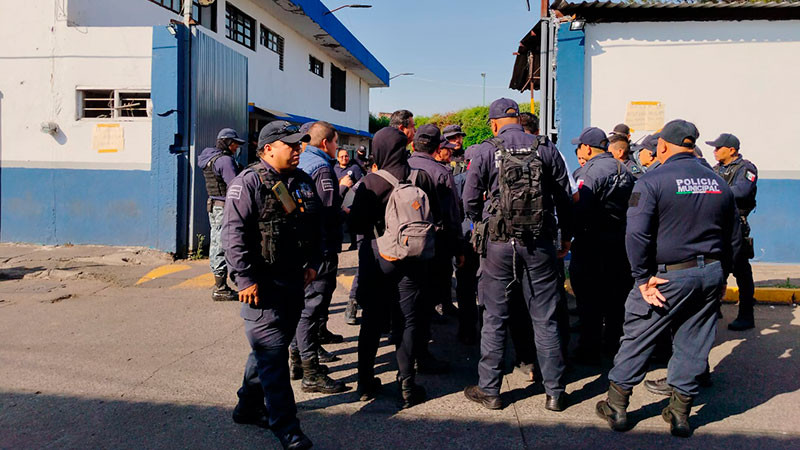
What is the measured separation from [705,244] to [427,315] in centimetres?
188

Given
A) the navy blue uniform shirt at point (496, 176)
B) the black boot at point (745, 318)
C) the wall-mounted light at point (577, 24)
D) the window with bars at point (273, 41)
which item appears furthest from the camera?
the window with bars at point (273, 41)

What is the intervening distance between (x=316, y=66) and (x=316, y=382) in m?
18.2

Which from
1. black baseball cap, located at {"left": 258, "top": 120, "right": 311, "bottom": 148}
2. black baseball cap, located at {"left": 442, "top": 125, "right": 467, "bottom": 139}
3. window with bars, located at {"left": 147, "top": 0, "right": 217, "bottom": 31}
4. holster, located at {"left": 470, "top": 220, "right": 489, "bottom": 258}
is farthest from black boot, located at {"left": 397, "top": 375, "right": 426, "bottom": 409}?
window with bars, located at {"left": 147, "top": 0, "right": 217, "bottom": 31}

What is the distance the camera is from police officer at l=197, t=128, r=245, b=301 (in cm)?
627

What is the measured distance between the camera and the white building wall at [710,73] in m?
8.36

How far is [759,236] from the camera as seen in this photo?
8609 mm

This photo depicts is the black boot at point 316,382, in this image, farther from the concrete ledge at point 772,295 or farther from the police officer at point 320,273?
the concrete ledge at point 772,295

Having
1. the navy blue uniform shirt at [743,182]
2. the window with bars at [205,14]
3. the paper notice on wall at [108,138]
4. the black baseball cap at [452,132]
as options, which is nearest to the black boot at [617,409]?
the navy blue uniform shirt at [743,182]

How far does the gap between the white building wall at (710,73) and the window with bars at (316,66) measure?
13182mm

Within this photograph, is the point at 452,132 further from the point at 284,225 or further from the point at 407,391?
the point at 284,225

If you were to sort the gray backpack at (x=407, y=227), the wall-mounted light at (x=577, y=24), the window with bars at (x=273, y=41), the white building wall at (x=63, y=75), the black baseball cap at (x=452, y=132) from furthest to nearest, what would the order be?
the window with bars at (x=273, y=41), the white building wall at (x=63, y=75), the wall-mounted light at (x=577, y=24), the black baseball cap at (x=452, y=132), the gray backpack at (x=407, y=227)

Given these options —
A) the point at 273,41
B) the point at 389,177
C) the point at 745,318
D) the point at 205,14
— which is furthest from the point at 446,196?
the point at 273,41

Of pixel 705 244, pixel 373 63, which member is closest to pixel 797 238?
pixel 705 244

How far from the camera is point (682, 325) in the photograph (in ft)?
11.6
